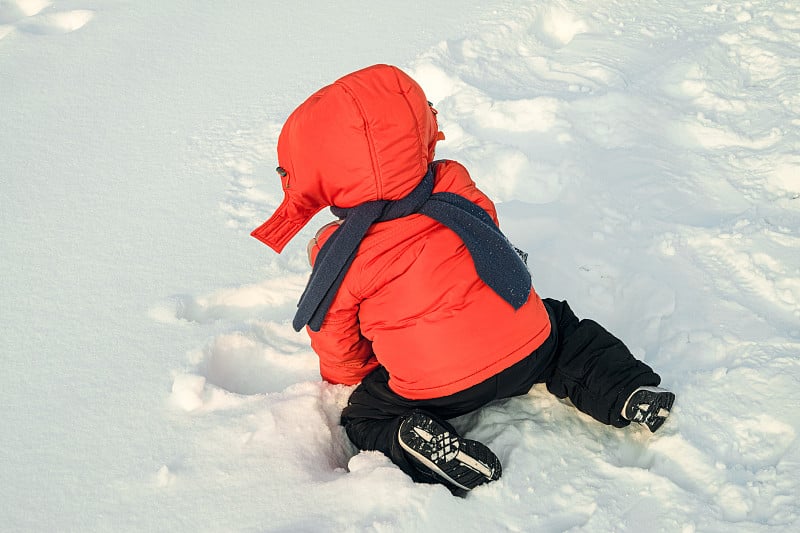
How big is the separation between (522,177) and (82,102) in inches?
72.2

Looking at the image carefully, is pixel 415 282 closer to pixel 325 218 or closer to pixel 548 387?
pixel 548 387

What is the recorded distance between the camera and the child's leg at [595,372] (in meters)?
1.81

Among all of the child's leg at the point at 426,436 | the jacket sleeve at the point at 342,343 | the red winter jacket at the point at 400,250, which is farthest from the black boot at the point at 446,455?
the jacket sleeve at the point at 342,343

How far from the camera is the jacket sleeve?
1.80 m

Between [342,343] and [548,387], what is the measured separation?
1.80ft

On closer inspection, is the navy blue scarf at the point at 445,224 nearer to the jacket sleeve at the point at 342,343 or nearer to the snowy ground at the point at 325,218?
the jacket sleeve at the point at 342,343

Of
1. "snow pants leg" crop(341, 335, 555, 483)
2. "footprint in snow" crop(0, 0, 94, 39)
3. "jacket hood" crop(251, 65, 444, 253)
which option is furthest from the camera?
"footprint in snow" crop(0, 0, 94, 39)

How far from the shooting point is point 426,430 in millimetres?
1692

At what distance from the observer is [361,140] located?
162 cm

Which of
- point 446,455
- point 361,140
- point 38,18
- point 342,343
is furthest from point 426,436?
point 38,18

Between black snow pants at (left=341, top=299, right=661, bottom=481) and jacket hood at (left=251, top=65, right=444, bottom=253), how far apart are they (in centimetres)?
50

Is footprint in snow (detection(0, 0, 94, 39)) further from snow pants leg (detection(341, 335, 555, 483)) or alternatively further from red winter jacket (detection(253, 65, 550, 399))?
snow pants leg (detection(341, 335, 555, 483))

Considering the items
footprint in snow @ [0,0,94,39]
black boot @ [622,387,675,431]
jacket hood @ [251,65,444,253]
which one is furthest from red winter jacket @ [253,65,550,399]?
footprint in snow @ [0,0,94,39]

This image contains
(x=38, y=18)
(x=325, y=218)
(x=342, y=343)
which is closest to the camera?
(x=342, y=343)
